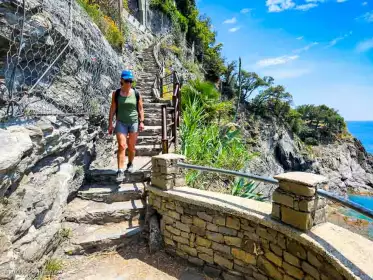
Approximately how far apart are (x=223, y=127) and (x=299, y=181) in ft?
14.8

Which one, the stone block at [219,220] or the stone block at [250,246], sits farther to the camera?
the stone block at [219,220]

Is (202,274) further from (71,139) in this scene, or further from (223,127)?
(223,127)

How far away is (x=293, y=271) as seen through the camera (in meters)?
2.29

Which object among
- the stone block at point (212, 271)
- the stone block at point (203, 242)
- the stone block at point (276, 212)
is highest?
the stone block at point (276, 212)

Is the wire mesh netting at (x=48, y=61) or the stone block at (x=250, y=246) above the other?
the wire mesh netting at (x=48, y=61)

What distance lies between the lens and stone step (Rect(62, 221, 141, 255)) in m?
3.06

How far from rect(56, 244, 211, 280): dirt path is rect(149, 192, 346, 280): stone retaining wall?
164 millimetres

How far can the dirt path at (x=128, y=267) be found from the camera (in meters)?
2.84

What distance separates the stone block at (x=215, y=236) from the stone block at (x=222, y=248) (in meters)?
0.05

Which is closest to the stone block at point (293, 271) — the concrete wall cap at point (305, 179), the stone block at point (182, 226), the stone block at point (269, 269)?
the stone block at point (269, 269)

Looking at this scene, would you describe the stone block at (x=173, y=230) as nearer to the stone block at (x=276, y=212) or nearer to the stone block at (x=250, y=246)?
the stone block at (x=250, y=246)

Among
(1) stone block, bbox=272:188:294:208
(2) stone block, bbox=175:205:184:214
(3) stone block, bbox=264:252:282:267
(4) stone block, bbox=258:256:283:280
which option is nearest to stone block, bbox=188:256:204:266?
(2) stone block, bbox=175:205:184:214

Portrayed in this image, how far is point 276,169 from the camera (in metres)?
22.6

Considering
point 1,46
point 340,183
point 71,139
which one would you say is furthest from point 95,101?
point 340,183
